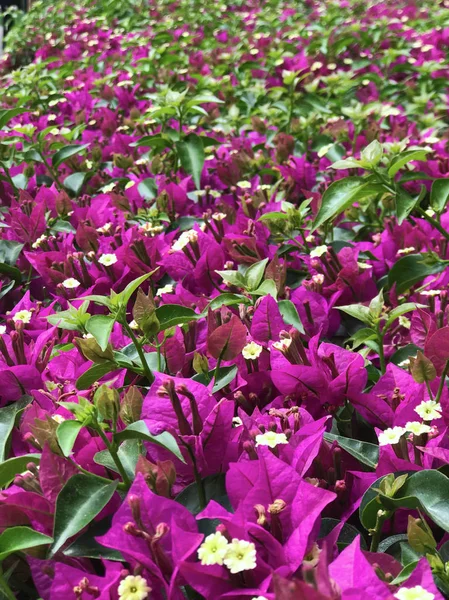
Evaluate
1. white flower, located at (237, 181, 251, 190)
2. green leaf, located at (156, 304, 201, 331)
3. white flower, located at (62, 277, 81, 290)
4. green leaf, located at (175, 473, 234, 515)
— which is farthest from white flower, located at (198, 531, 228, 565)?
white flower, located at (237, 181, 251, 190)

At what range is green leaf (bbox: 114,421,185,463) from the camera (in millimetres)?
841

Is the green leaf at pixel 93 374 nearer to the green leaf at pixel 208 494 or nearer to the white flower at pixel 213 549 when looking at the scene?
the green leaf at pixel 208 494

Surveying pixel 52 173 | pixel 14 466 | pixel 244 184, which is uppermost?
pixel 14 466

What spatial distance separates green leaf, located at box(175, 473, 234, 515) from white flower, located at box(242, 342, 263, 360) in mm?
241

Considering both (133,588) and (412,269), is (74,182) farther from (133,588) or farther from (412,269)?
(133,588)

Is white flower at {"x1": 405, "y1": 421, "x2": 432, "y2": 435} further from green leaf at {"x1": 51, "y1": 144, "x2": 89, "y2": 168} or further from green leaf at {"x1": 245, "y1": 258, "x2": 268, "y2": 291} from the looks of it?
green leaf at {"x1": 51, "y1": 144, "x2": 89, "y2": 168}

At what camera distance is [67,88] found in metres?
3.40

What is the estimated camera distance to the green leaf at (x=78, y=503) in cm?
81

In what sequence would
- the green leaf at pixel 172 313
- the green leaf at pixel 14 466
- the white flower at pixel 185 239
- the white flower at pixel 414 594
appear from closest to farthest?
the white flower at pixel 414 594 → the green leaf at pixel 14 466 → the green leaf at pixel 172 313 → the white flower at pixel 185 239

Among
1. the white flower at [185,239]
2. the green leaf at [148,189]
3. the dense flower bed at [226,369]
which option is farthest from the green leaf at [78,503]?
the green leaf at [148,189]

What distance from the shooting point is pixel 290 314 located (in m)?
1.27

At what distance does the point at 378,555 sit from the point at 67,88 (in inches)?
121

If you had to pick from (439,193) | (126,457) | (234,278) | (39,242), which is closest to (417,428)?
(126,457)

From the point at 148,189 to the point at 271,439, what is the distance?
125 cm
